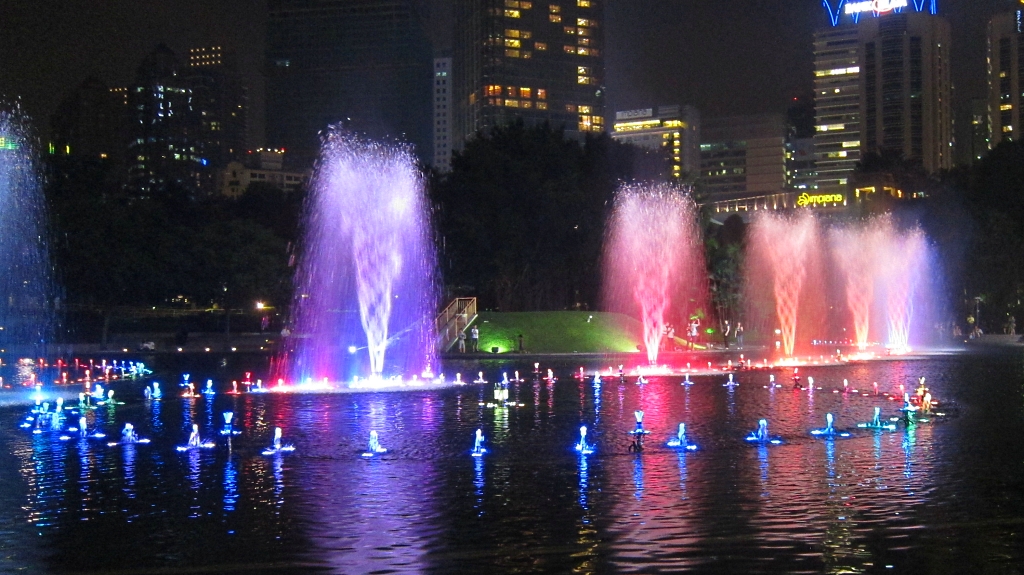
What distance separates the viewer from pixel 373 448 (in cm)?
2231

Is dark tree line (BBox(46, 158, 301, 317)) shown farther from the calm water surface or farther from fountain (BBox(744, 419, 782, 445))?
fountain (BBox(744, 419, 782, 445))

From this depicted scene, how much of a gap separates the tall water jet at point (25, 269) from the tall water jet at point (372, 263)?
57.1 ft

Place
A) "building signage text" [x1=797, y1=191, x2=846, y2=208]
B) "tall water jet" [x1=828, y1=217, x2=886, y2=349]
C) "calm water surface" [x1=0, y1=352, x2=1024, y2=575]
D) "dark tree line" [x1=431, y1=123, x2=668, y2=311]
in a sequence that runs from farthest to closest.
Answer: "building signage text" [x1=797, y1=191, x2=846, y2=208] → "tall water jet" [x1=828, y1=217, x2=886, y2=349] → "dark tree line" [x1=431, y1=123, x2=668, y2=311] → "calm water surface" [x1=0, y1=352, x2=1024, y2=575]

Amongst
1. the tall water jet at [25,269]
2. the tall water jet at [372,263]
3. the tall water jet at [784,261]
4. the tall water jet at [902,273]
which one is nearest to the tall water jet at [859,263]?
the tall water jet at [902,273]

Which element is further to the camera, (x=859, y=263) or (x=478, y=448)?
(x=859, y=263)

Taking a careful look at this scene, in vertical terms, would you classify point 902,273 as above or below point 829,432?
above

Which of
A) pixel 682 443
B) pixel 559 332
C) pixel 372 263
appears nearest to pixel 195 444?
pixel 682 443

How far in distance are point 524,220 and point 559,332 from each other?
40.8 feet

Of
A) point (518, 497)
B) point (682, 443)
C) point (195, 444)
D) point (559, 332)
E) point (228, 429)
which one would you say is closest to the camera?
point (518, 497)

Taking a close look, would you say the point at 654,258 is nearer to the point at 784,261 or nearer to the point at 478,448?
the point at 784,261

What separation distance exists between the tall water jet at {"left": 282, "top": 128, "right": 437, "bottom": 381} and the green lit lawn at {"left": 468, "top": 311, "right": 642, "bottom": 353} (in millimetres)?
4162

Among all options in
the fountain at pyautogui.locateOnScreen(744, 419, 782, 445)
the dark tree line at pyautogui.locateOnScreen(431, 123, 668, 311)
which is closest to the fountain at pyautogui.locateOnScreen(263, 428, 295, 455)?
the fountain at pyautogui.locateOnScreen(744, 419, 782, 445)

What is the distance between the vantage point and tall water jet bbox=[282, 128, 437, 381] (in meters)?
50.6

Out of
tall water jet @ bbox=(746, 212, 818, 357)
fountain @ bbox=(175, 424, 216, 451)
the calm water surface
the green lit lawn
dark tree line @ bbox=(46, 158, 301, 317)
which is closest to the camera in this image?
the calm water surface
